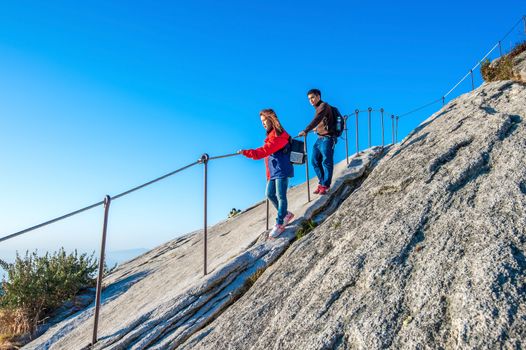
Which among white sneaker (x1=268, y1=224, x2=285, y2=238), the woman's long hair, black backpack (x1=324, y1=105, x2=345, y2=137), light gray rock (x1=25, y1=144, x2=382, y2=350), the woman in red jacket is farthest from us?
black backpack (x1=324, y1=105, x2=345, y2=137)

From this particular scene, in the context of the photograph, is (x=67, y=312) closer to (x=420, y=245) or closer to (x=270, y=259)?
(x=270, y=259)

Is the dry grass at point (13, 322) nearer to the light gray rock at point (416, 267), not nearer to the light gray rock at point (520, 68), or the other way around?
the light gray rock at point (416, 267)

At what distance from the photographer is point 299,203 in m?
8.51

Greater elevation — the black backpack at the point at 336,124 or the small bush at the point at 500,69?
the small bush at the point at 500,69

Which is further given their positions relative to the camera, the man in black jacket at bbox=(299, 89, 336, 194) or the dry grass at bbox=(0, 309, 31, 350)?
the man in black jacket at bbox=(299, 89, 336, 194)

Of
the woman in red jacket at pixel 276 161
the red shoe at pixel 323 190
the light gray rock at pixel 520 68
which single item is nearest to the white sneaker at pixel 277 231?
the woman in red jacket at pixel 276 161

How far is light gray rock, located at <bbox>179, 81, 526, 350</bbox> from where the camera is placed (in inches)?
141

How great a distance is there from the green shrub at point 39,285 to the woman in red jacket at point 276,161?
476cm

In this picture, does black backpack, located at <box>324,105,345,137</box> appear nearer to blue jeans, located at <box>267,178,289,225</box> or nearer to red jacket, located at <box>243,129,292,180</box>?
red jacket, located at <box>243,129,292,180</box>

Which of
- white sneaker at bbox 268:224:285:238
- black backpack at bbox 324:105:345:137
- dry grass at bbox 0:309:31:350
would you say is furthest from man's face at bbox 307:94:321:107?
dry grass at bbox 0:309:31:350

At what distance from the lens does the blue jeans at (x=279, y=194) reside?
277 inches

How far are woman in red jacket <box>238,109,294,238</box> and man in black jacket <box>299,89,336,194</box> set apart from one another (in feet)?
3.10

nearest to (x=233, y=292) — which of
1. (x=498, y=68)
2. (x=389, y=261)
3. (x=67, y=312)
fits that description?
(x=389, y=261)

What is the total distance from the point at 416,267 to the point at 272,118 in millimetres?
3805
